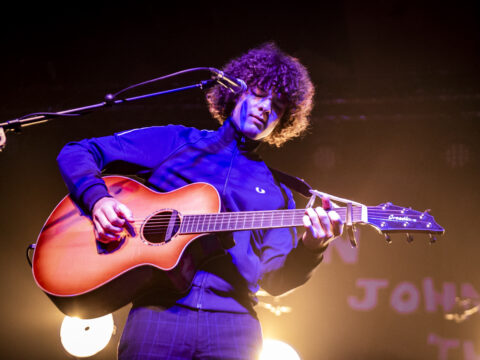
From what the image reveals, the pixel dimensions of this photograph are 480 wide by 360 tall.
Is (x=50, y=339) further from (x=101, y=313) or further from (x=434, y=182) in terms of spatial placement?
(x=434, y=182)

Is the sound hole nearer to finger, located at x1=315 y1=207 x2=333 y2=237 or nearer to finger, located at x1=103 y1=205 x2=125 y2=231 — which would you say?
finger, located at x1=103 y1=205 x2=125 y2=231

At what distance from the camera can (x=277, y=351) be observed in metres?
4.80

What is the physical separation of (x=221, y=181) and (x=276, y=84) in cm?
116

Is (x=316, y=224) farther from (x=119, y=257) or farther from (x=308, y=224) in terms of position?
(x=119, y=257)

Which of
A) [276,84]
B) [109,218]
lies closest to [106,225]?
[109,218]

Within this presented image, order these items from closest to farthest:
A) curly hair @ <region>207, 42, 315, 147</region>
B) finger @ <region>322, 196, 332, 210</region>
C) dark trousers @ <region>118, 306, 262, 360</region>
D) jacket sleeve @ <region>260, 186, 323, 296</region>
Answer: dark trousers @ <region>118, 306, 262, 360</region> → finger @ <region>322, 196, 332, 210</region> → jacket sleeve @ <region>260, 186, 323, 296</region> → curly hair @ <region>207, 42, 315, 147</region>

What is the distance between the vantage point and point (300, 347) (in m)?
5.36

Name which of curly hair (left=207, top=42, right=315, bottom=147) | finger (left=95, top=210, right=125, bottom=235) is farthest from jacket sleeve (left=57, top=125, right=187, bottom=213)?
curly hair (left=207, top=42, right=315, bottom=147)

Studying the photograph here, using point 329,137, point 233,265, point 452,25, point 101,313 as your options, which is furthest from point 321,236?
point 452,25

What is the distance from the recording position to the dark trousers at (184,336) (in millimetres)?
1786

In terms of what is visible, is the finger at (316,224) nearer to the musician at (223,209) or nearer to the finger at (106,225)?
the musician at (223,209)

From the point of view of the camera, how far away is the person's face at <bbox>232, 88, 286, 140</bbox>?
9.04ft

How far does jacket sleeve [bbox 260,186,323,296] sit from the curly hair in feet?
3.60

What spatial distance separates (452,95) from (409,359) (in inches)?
146
